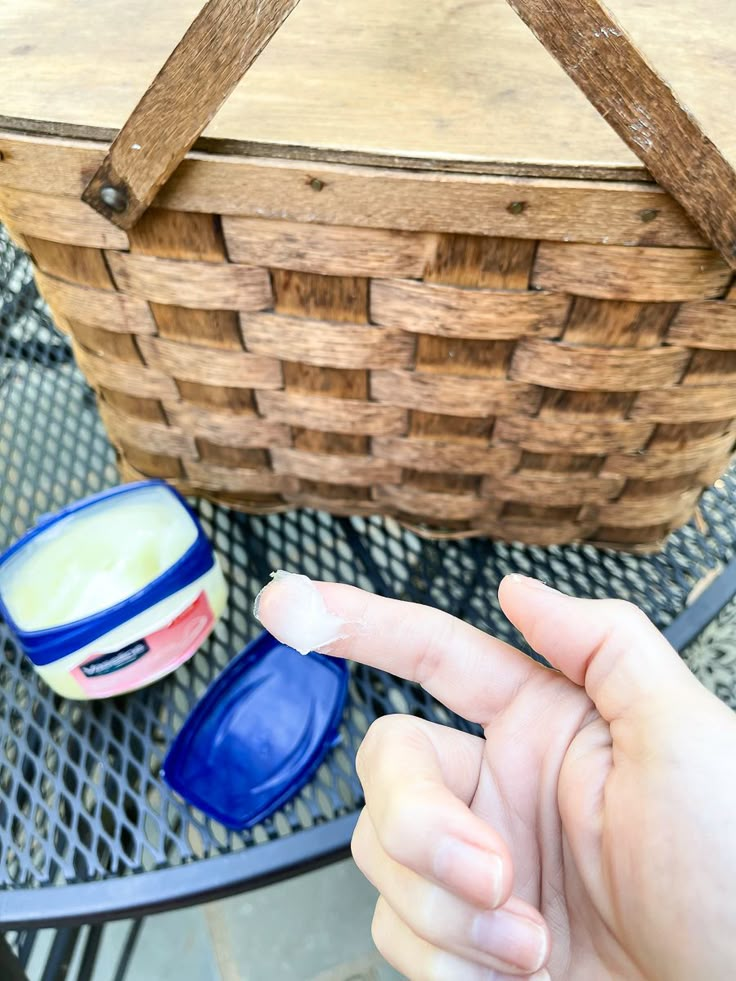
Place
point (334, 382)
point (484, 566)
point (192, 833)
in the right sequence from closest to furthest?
point (334, 382) < point (484, 566) < point (192, 833)

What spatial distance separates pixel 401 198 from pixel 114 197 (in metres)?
0.12

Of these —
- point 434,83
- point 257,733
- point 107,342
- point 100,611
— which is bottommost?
point 257,733

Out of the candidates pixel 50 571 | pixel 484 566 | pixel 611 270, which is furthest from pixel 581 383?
pixel 50 571

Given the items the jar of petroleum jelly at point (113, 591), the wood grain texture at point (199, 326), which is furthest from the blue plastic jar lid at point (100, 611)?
the wood grain texture at point (199, 326)

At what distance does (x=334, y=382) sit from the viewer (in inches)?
A: 14.7

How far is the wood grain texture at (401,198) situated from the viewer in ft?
0.87

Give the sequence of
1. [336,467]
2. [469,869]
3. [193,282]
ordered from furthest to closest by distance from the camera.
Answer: [336,467] → [193,282] → [469,869]

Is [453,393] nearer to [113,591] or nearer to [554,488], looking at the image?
[554,488]

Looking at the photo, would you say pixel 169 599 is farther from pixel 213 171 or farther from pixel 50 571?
pixel 213 171

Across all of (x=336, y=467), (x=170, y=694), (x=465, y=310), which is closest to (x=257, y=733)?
(x=170, y=694)

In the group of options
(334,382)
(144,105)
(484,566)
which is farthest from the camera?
(484,566)

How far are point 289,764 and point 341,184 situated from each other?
12.3 inches

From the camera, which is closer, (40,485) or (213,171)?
(213,171)

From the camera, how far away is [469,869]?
0.75 ft
